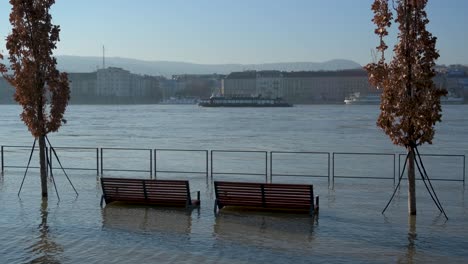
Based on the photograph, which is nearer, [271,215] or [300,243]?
[300,243]

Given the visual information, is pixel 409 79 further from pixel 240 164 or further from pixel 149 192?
pixel 240 164

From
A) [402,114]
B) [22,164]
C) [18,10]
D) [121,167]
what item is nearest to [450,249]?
[402,114]

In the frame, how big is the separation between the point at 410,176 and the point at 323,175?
8415mm

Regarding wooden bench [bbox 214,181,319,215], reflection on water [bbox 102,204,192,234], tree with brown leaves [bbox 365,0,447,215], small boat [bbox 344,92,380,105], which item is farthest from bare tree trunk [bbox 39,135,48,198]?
small boat [bbox 344,92,380,105]

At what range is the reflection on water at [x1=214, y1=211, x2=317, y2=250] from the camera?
11.0 m

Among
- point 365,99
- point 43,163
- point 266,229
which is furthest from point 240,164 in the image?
point 365,99

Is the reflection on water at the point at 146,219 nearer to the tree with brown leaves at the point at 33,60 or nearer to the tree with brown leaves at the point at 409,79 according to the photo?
the tree with brown leaves at the point at 33,60

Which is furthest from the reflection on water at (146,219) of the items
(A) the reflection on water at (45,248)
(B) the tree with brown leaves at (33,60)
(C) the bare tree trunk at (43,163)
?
(B) the tree with brown leaves at (33,60)

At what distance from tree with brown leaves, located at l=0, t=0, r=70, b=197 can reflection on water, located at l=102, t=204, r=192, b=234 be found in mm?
2510

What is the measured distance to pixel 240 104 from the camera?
18012 cm

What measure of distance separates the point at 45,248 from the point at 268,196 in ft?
14.6

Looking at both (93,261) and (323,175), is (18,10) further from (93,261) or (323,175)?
(323,175)

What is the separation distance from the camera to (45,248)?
10.6 metres

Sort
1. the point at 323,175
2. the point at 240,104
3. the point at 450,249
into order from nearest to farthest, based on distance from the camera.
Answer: the point at 450,249
the point at 323,175
the point at 240,104
